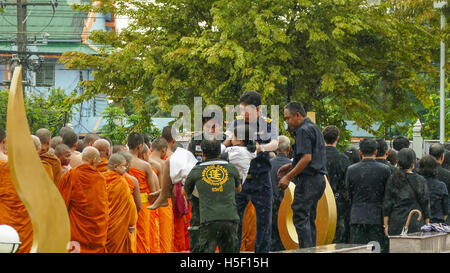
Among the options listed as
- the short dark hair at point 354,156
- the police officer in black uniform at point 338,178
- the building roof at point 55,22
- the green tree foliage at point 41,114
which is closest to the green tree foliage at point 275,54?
the green tree foliage at point 41,114

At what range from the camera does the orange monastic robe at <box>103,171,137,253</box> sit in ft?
32.4

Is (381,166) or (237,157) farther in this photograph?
(381,166)

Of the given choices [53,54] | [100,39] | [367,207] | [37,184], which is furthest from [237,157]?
[53,54]

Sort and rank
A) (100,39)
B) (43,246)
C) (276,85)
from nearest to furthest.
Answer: (43,246)
(276,85)
(100,39)

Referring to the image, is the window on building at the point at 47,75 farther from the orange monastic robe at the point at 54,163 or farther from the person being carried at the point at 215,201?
the person being carried at the point at 215,201

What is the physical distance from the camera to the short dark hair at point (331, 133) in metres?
10.8

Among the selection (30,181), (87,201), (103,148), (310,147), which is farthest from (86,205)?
(30,181)

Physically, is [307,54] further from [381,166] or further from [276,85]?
[381,166]

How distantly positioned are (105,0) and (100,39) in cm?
118

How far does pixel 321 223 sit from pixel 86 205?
3216 mm

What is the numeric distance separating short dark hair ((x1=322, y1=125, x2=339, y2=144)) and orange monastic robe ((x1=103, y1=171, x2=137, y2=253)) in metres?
2.81

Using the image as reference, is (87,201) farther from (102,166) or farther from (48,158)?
(48,158)

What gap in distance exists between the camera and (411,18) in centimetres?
2420

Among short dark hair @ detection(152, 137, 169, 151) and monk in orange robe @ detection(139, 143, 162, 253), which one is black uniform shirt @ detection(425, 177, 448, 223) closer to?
short dark hair @ detection(152, 137, 169, 151)
